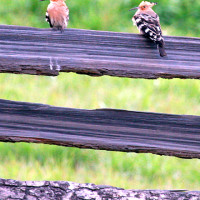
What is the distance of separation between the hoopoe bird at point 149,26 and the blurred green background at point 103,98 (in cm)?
137

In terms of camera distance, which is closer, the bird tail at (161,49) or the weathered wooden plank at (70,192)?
the bird tail at (161,49)

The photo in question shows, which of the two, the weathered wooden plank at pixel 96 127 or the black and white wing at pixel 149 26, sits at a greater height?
the black and white wing at pixel 149 26

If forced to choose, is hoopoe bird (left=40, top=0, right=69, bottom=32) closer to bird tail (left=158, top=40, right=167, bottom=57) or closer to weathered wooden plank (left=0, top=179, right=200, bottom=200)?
bird tail (left=158, top=40, right=167, bottom=57)

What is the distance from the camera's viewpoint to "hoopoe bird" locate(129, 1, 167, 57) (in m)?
2.80

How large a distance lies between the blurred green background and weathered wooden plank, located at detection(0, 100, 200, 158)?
1339 mm

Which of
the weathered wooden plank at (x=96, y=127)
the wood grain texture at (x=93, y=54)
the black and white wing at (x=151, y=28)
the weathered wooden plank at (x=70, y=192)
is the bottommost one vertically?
the weathered wooden plank at (x=70, y=192)

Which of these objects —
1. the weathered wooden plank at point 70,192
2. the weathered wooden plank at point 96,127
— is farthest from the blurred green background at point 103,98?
the weathered wooden plank at point 96,127

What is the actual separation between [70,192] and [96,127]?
15.8 inches

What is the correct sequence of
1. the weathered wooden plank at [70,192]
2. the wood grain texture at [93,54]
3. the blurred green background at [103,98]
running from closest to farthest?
1. the wood grain texture at [93,54]
2. the weathered wooden plank at [70,192]
3. the blurred green background at [103,98]

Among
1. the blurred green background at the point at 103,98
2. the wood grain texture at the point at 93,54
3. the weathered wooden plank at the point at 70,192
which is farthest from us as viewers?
the blurred green background at the point at 103,98

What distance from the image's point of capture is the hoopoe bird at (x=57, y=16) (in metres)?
2.94

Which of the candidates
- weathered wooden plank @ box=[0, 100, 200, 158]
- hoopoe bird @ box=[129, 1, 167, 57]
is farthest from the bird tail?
weathered wooden plank @ box=[0, 100, 200, 158]

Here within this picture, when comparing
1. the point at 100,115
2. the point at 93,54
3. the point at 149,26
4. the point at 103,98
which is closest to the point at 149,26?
the point at 149,26

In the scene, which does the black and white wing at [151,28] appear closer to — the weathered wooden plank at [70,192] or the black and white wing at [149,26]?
the black and white wing at [149,26]
